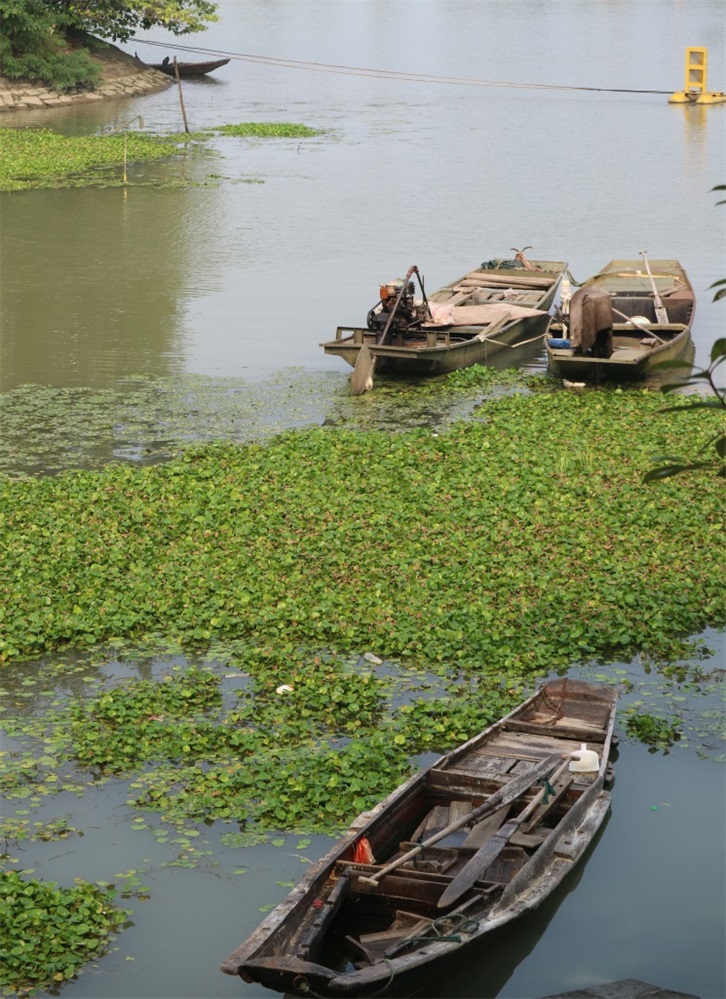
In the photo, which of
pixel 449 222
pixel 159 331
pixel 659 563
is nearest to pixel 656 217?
pixel 449 222

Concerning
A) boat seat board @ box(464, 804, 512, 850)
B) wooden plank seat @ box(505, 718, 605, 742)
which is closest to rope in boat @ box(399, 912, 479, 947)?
boat seat board @ box(464, 804, 512, 850)

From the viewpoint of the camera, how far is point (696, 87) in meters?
55.6

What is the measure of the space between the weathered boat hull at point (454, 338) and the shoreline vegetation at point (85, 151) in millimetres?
17726

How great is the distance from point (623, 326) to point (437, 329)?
2958 millimetres

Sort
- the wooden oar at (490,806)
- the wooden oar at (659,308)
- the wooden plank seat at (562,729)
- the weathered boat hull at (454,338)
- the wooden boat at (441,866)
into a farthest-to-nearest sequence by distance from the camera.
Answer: the wooden oar at (659,308), the weathered boat hull at (454,338), the wooden plank seat at (562,729), the wooden oar at (490,806), the wooden boat at (441,866)

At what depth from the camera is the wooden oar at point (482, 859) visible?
7801 millimetres

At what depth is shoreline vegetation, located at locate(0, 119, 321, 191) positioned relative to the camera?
123 feet

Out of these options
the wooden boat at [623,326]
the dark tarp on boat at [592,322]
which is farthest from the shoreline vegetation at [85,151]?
the dark tarp on boat at [592,322]

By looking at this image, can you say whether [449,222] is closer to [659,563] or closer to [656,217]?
[656,217]

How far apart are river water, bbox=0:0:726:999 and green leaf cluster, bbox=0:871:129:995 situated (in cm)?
17

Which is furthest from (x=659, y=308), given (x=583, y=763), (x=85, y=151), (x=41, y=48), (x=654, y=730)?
(x=41, y=48)

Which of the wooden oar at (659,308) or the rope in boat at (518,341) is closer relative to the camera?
the rope in boat at (518,341)

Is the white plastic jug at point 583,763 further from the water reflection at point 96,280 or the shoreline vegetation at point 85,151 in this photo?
the shoreline vegetation at point 85,151

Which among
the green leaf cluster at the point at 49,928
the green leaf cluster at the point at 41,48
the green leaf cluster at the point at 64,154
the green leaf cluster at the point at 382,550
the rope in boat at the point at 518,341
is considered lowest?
the green leaf cluster at the point at 49,928
